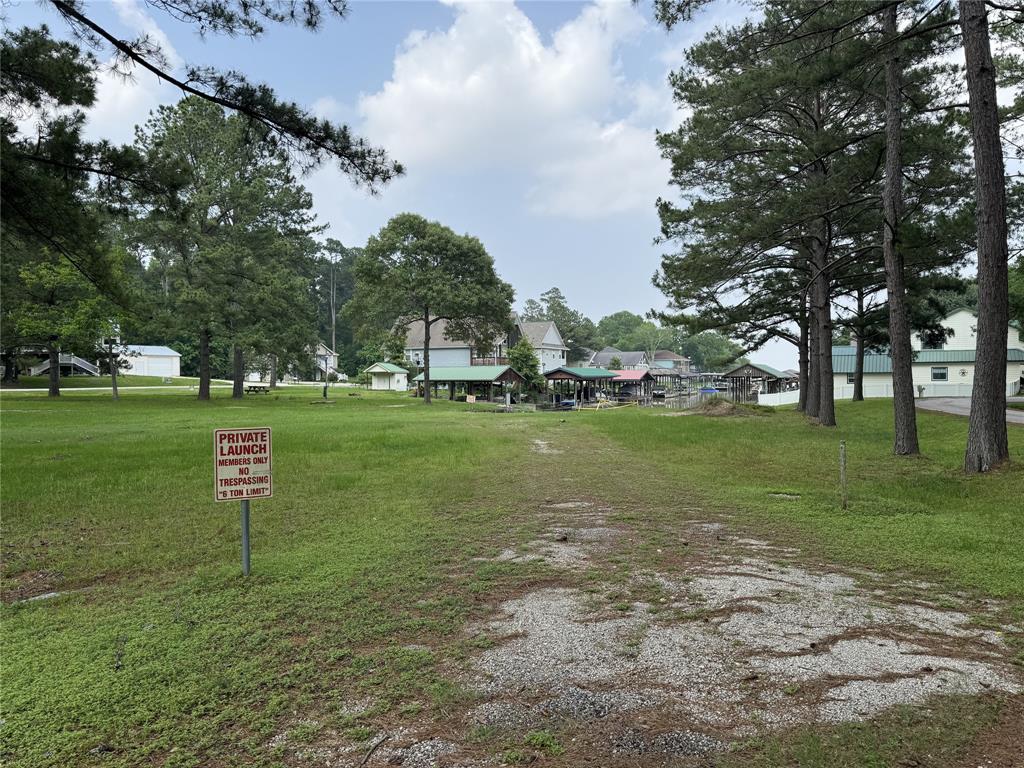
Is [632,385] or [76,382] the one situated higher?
[76,382]

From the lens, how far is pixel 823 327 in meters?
20.4

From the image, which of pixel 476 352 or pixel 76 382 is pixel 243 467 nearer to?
pixel 476 352

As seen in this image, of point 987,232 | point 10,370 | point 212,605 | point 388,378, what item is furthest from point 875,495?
point 388,378

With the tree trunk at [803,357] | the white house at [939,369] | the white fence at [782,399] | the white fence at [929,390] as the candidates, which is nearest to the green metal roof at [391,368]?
the white fence at [782,399]

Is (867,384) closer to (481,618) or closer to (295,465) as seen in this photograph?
(295,465)

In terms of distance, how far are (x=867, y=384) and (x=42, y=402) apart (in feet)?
165

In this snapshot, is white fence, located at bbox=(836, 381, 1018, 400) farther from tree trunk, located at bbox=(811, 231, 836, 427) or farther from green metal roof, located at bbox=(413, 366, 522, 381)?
green metal roof, located at bbox=(413, 366, 522, 381)

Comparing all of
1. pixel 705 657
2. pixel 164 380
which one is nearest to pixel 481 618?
pixel 705 657

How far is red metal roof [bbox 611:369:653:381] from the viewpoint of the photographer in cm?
5256

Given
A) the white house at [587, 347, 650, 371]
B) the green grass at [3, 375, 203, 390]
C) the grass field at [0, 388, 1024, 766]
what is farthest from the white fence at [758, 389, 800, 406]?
the green grass at [3, 375, 203, 390]

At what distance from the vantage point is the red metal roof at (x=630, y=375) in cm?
5256

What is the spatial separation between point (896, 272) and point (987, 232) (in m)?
3.06

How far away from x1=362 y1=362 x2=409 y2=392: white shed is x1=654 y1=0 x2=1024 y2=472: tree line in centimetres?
4311

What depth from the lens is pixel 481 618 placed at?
3992 mm
